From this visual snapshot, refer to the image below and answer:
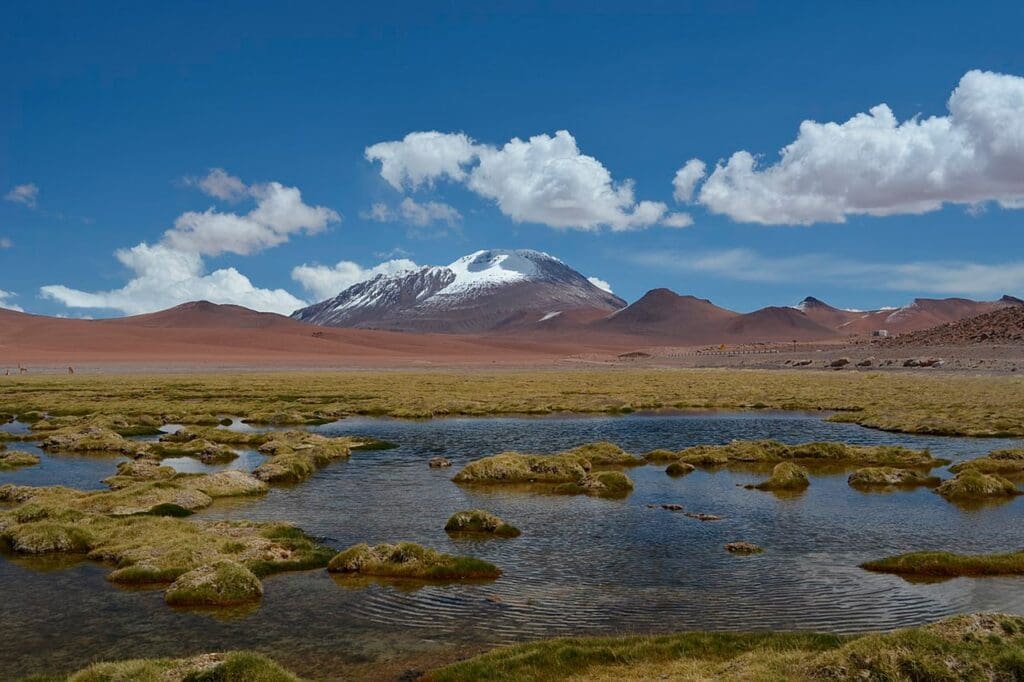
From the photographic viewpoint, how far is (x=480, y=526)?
2423 centimetres

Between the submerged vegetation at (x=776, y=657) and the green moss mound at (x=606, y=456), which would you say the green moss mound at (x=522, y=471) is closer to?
the green moss mound at (x=606, y=456)

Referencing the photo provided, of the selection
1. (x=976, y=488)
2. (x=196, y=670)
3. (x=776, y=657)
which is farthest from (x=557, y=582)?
(x=976, y=488)

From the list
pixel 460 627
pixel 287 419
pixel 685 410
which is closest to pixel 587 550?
pixel 460 627

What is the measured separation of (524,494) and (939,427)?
31.4 metres

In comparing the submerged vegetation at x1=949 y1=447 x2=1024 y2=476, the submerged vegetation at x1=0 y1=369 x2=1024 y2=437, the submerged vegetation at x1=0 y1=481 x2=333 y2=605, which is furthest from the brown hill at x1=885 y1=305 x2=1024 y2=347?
the submerged vegetation at x1=0 y1=481 x2=333 y2=605

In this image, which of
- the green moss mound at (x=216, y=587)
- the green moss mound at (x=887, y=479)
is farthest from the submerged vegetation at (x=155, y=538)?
the green moss mound at (x=887, y=479)

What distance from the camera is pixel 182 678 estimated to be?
12.0 metres

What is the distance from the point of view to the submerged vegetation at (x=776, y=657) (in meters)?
11.1

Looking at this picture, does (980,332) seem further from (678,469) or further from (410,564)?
(410,564)

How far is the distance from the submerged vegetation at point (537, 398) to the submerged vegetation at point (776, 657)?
39397mm

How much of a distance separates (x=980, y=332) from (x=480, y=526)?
119 meters

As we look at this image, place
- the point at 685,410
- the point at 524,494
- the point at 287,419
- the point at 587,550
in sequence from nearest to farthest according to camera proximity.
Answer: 1. the point at 587,550
2. the point at 524,494
3. the point at 287,419
4. the point at 685,410

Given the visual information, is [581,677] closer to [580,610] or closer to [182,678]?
[580,610]

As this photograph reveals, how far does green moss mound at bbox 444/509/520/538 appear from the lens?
78.7 ft
